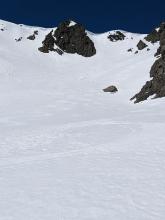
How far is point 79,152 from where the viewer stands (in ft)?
59.5

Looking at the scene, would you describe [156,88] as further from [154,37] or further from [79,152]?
[154,37]

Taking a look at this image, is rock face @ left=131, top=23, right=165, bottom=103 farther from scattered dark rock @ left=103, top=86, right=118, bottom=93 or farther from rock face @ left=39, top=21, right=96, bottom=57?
rock face @ left=39, top=21, right=96, bottom=57

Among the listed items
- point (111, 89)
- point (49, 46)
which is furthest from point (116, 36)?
point (111, 89)

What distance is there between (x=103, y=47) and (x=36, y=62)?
20.4m

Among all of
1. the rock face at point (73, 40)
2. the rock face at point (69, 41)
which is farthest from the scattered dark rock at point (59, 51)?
the rock face at point (73, 40)

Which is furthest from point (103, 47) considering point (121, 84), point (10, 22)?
point (121, 84)

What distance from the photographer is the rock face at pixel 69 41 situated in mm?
79000

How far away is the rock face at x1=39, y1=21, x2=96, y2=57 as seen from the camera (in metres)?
79.0

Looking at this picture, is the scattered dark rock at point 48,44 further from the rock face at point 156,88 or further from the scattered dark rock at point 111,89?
the rock face at point 156,88

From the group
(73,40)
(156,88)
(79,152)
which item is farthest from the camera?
(73,40)

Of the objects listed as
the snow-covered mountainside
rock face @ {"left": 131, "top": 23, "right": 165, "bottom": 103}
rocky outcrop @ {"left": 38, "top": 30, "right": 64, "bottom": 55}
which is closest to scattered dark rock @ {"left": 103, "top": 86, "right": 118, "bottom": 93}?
Answer: the snow-covered mountainside

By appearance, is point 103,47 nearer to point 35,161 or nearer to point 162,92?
point 162,92

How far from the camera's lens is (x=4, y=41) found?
8019 cm

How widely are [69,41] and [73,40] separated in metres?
1.34
